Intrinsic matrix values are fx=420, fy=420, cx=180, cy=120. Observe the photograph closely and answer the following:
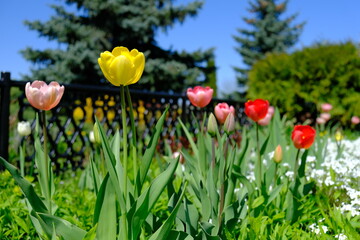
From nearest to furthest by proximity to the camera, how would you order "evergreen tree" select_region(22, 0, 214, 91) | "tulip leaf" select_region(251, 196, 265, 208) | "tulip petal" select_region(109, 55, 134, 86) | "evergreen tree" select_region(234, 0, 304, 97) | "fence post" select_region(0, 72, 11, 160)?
"tulip petal" select_region(109, 55, 134, 86), "tulip leaf" select_region(251, 196, 265, 208), "fence post" select_region(0, 72, 11, 160), "evergreen tree" select_region(22, 0, 214, 91), "evergreen tree" select_region(234, 0, 304, 97)

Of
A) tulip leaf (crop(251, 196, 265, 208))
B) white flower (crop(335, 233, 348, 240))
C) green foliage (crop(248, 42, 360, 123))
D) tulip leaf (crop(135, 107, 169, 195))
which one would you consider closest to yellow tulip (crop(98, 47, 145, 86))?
tulip leaf (crop(135, 107, 169, 195))

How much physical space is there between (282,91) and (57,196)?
21.8 ft

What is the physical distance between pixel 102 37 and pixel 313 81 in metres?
8.34

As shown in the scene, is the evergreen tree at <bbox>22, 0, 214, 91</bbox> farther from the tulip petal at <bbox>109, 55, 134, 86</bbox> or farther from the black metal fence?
the tulip petal at <bbox>109, 55, 134, 86</bbox>

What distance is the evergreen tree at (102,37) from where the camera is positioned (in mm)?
13664

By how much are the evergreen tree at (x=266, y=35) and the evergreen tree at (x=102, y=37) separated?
10972 mm

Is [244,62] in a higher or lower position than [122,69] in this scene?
higher

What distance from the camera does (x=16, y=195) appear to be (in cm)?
244

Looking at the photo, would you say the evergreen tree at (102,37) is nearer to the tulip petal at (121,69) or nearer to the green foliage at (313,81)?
the green foliage at (313,81)

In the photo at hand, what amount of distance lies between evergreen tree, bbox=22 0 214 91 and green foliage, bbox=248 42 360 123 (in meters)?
5.43

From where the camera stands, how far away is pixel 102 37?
14.3 m

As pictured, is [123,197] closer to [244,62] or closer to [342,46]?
[342,46]

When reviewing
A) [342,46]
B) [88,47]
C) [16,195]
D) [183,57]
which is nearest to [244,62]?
[183,57]

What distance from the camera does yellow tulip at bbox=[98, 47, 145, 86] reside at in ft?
4.26
